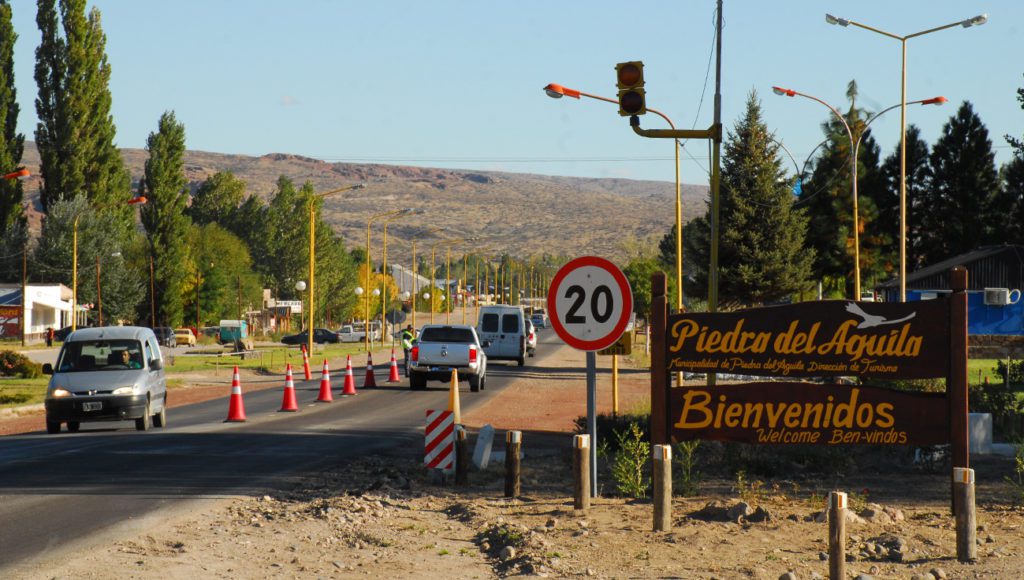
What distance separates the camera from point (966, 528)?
29.3 feet

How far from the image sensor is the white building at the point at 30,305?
85.8 m

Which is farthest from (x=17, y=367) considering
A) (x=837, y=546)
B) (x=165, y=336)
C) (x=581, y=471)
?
(x=837, y=546)

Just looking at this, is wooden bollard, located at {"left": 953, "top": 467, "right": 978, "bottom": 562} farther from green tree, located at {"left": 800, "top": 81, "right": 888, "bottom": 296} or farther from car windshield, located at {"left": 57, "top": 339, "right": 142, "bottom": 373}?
green tree, located at {"left": 800, "top": 81, "right": 888, "bottom": 296}

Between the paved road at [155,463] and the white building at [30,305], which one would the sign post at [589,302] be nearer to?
the paved road at [155,463]

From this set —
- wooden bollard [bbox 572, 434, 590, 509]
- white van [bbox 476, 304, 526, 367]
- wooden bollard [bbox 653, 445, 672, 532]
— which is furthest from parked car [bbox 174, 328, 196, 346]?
wooden bollard [bbox 653, 445, 672, 532]

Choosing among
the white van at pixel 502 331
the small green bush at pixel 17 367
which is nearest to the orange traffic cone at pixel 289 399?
the small green bush at pixel 17 367

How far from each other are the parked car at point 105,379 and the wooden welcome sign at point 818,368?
1221 centimetres

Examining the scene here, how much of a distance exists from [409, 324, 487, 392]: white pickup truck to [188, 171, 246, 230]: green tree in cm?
10097

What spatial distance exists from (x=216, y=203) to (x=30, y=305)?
48302 mm

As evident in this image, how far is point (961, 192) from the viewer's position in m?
82.2

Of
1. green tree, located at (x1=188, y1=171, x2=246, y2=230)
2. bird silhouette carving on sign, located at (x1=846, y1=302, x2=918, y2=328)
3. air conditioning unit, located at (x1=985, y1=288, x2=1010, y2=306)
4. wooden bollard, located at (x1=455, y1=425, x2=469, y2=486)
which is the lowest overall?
wooden bollard, located at (x1=455, y1=425, x2=469, y2=486)

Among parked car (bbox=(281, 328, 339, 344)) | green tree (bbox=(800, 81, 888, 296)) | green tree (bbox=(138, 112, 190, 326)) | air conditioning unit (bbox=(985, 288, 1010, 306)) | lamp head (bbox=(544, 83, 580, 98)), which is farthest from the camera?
parked car (bbox=(281, 328, 339, 344))

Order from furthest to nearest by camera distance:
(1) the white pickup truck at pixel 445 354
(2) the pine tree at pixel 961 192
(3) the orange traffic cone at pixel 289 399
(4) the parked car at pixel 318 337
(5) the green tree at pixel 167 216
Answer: (4) the parked car at pixel 318 337 → (5) the green tree at pixel 167 216 → (2) the pine tree at pixel 961 192 → (1) the white pickup truck at pixel 445 354 → (3) the orange traffic cone at pixel 289 399

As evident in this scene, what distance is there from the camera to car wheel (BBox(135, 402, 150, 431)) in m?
21.5
